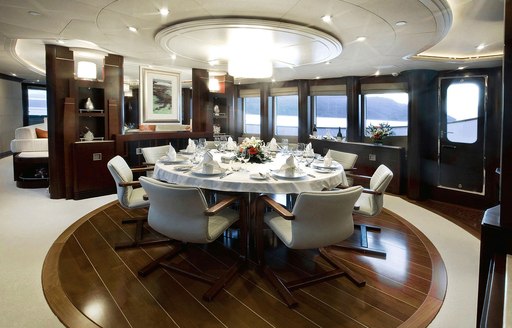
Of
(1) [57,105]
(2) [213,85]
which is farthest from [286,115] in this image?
(1) [57,105]

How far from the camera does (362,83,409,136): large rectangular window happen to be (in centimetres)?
623

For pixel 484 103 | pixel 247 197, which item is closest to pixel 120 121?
pixel 247 197

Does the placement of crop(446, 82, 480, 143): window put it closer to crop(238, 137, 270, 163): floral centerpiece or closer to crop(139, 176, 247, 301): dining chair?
crop(238, 137, 270, 163): floral centerpiece

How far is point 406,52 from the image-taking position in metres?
4.23

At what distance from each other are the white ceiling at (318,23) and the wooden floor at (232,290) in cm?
227

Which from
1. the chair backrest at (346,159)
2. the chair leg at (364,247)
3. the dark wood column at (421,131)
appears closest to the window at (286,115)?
the dark wood column at (421,131)

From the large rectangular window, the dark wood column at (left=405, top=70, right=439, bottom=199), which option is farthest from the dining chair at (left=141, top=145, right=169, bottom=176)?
the large rectangular window

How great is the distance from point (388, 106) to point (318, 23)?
394cm

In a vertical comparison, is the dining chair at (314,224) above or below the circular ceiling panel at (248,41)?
below

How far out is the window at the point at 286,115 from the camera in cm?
806

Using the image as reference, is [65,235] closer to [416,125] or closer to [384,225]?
[384,225]

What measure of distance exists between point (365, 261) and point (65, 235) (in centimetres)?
315

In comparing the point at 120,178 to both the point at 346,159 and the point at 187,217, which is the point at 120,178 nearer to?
the point at 187,217

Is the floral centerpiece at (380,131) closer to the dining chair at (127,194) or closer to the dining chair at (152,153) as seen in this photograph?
the dining chair at (152,153)
